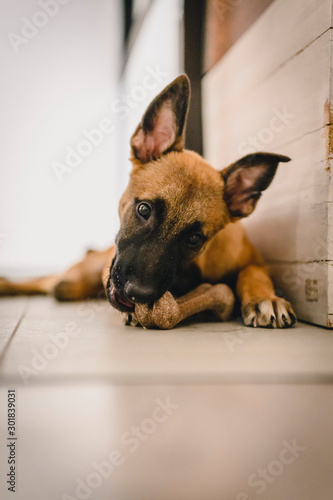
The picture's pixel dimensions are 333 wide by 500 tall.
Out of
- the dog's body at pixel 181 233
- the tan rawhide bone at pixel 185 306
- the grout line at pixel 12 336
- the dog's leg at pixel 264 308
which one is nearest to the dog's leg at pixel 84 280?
the grout line at pixel 12 336

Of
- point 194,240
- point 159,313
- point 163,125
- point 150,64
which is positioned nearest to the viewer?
point 159,313

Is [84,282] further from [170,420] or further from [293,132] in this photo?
[170,420]

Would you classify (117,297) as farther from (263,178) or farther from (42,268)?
(42,268)

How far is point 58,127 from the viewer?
3.72 meters

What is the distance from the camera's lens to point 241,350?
52.2 inches

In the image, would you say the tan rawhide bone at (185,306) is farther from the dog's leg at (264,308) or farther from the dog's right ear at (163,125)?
the dog's right ear at (163,125)

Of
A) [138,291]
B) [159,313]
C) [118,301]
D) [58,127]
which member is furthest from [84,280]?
[58,127]

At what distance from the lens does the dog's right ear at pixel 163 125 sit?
67.3 inches

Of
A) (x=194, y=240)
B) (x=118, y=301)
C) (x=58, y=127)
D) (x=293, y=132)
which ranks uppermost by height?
(x=58, y=127)

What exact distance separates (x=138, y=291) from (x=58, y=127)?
2.67 metres

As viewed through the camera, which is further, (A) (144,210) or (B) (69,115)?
(B) (69,115)

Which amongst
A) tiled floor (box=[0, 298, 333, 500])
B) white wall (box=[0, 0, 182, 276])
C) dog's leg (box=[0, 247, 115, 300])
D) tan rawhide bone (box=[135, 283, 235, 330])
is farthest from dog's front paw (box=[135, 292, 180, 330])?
white wall (box=[0, 0, 182, 276])

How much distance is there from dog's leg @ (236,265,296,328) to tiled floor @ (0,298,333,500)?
254 millimetres

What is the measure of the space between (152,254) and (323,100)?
34.6 inches
